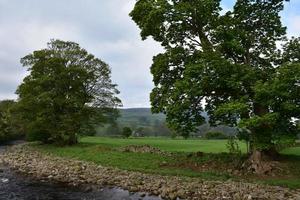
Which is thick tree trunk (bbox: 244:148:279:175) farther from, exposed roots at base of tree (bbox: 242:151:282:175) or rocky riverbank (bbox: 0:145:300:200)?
rocky riverbank (bbox: 0:145:300:200)

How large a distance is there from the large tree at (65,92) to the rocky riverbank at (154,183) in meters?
20.4

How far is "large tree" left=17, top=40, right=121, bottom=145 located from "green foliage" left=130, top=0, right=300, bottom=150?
2839cm

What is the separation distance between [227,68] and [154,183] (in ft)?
32.3

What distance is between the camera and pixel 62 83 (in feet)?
200

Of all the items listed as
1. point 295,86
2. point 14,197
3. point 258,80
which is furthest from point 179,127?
point 14,197

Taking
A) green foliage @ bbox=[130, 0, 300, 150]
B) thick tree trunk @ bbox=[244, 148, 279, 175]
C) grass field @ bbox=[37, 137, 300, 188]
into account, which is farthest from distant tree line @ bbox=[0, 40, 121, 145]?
thick tree trunk @ bbox=[244, 148, 279, 175]

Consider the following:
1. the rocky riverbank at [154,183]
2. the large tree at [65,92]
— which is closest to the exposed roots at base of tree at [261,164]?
the rocky riverbank at [154,183]

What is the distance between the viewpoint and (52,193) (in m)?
27.1

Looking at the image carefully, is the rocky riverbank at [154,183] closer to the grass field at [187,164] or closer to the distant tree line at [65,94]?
the grass field at [187,164]

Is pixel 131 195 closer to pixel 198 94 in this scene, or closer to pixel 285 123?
pixel 198 94

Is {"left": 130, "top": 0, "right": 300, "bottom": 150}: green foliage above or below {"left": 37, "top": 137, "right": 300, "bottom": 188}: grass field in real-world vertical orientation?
above

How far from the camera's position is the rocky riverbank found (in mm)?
24453

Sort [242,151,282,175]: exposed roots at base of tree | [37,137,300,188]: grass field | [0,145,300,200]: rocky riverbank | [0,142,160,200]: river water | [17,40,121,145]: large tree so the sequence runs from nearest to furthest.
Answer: [0,145,300,200]: rocky riverbank → [0,142,160,200]: river water → [37,137,300,188]: grass field → [242,151,282,175]: exposed roots at base of tree → [17,40,121,145]: large tree

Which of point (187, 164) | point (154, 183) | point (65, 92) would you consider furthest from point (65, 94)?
point (154, 183)
